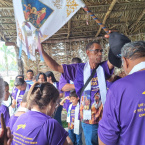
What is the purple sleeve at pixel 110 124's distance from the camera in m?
1.15

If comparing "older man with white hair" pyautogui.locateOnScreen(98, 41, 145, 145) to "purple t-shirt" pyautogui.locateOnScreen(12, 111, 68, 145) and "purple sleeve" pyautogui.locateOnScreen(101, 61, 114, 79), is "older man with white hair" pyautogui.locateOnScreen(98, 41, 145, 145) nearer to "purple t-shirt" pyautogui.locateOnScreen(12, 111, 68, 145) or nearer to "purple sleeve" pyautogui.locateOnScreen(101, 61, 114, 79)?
"purple t-shirt" pyautogui.locateOnScreen(12, 111, 68, 145)

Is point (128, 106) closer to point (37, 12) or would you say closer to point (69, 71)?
point (69, 71)

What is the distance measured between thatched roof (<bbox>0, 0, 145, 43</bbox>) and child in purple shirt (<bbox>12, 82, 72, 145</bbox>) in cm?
282

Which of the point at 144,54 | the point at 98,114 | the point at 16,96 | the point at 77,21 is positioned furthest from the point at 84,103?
the point at 77,21

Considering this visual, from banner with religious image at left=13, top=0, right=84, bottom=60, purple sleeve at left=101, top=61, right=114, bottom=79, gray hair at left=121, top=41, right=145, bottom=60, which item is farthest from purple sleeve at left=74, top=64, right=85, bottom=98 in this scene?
gray hair at left=121, top=41, right=145, bottom=60

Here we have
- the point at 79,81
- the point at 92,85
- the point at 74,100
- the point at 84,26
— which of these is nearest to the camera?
the point at 92,85

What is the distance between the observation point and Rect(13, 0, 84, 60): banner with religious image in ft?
5.89

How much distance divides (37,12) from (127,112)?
4.76ft

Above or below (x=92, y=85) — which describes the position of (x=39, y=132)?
below

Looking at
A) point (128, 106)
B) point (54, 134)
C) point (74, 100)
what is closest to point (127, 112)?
point (128, 106)

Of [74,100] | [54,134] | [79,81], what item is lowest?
[74,100]

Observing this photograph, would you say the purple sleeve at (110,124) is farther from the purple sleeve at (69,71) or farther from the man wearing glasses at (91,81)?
the purple sleeve at (69,71)

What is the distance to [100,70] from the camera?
6.72ft

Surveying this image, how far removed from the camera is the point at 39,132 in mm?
1265
